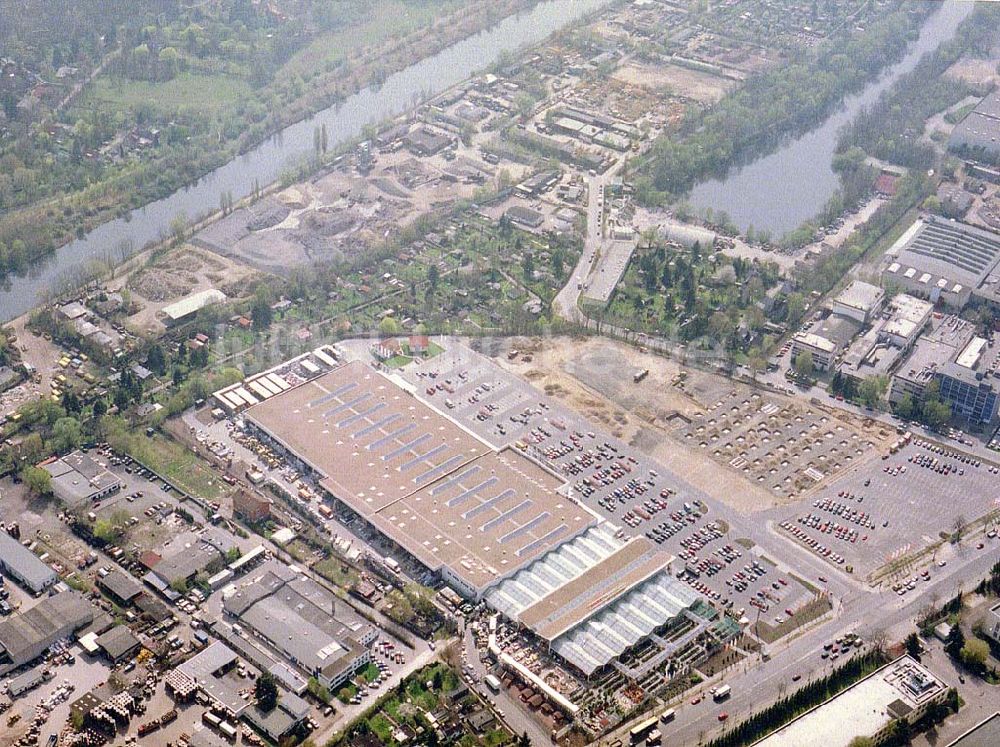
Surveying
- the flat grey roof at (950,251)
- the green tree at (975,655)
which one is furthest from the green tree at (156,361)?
the flat grey roof at (950,251)

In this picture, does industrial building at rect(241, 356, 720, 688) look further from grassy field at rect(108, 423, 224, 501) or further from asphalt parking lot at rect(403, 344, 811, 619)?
grassy field at rect(108, 423, 224, 501)

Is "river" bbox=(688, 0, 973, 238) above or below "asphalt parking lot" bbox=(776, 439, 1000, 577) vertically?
below

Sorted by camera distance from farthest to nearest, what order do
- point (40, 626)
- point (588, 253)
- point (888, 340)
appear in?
point (588, 253)
point (888, 340)
point (40, 626)

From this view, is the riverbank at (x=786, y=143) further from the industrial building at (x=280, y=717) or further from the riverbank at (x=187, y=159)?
the industrial building at (x=280, y=717)

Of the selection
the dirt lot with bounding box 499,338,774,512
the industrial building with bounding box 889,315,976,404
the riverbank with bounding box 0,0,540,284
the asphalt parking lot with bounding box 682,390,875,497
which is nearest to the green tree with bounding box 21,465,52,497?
the riverbank with bounding box 0,0,540,284

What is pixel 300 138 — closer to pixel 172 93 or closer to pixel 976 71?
pixel 172 93

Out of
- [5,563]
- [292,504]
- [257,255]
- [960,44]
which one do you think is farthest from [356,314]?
[960,44]

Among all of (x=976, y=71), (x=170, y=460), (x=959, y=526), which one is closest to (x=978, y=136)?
(x=976, y=71)
